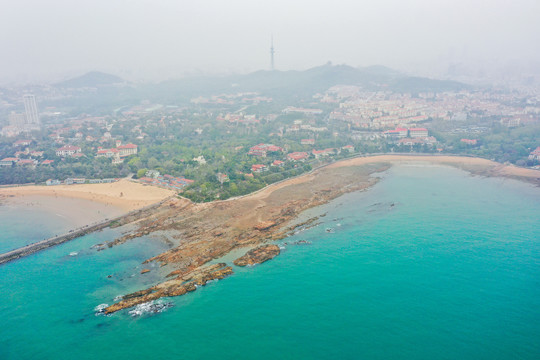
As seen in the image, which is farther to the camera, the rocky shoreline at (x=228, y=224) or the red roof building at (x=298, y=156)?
the red roof building at (x=298, y=156)

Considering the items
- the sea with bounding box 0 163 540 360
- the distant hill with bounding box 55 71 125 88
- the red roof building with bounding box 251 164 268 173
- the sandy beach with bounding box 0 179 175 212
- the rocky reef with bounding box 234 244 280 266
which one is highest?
the distant hill with bounding box 55 71 125 88

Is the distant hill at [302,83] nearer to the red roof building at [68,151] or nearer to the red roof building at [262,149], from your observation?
the red roof building at [262,149]

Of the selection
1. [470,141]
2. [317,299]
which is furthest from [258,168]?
[470,141]

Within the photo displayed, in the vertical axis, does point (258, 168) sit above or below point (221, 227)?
above

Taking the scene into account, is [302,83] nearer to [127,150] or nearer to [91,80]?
[91,80]

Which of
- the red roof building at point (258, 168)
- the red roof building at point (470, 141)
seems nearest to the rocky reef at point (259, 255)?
the red roof building at point (258, 168)

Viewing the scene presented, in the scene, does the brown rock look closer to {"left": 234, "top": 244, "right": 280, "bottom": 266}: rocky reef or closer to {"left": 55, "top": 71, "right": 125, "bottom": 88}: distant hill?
{"left": 234, "top": 244, "right": 280, "bottom": 266}: rocky reef

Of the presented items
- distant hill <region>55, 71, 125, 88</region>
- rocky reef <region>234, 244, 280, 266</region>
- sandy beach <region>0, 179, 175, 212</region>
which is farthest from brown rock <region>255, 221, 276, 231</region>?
distant hill <region>55, 71, 125, 88</region>
